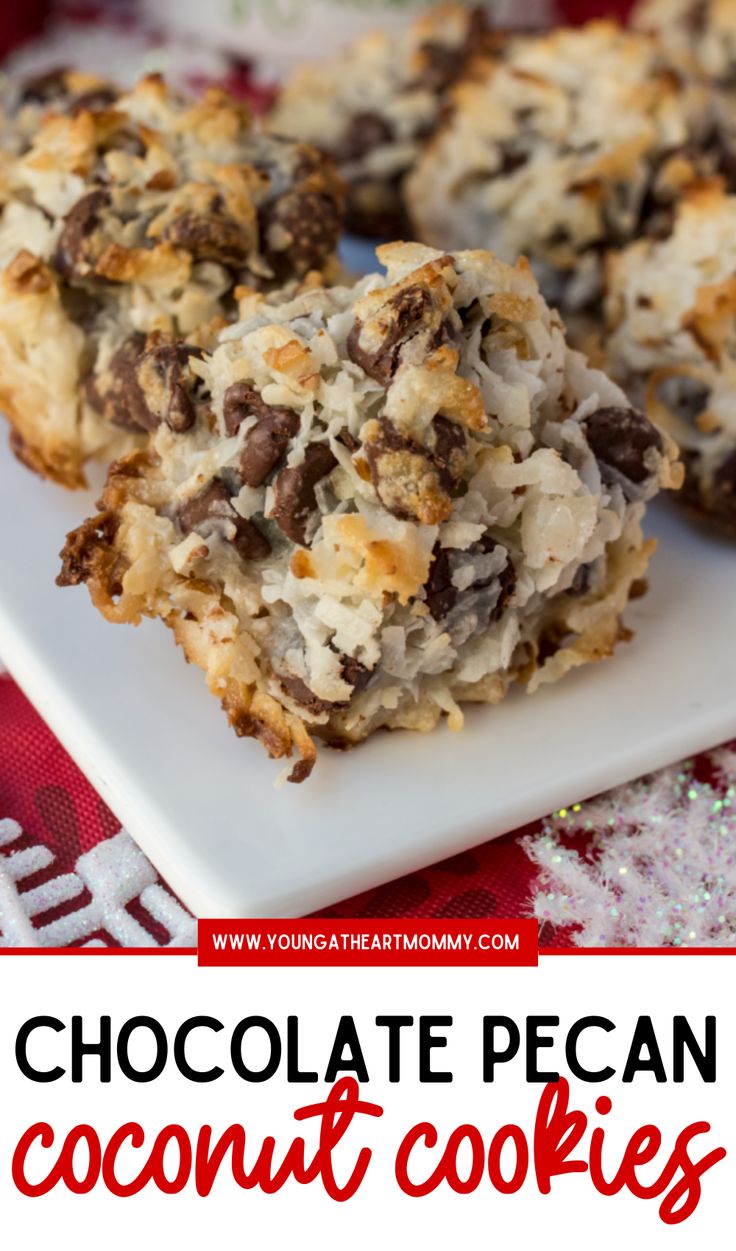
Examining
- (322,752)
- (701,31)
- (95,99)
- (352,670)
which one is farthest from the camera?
(701,31)

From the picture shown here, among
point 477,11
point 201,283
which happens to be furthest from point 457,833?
point 477,11

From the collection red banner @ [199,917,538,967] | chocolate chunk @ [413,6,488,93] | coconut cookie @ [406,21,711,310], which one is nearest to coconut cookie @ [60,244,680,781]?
red banner @ [199,917,538,967]

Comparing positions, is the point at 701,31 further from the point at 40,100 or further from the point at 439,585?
the point at 439,585

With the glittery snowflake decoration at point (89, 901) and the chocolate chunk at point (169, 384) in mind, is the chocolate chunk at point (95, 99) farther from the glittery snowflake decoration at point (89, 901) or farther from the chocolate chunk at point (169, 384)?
the glittery snowflake decoration at point (89, 901)

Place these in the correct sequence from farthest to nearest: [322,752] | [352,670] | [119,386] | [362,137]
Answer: [362,137] → [119,386] → [322,752] → [352,670]

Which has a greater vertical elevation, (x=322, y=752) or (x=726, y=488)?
(x=322, y=752)

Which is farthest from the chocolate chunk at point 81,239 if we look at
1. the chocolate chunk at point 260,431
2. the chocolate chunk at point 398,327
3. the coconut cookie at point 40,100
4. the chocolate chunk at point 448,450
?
the chocolate chunk at point 448,450

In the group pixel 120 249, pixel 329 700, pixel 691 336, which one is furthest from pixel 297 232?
pixel 329 700

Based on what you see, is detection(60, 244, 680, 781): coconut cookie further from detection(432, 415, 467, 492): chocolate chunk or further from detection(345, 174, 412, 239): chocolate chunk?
detection(345, 174, 412, 239): chocolate chunk
